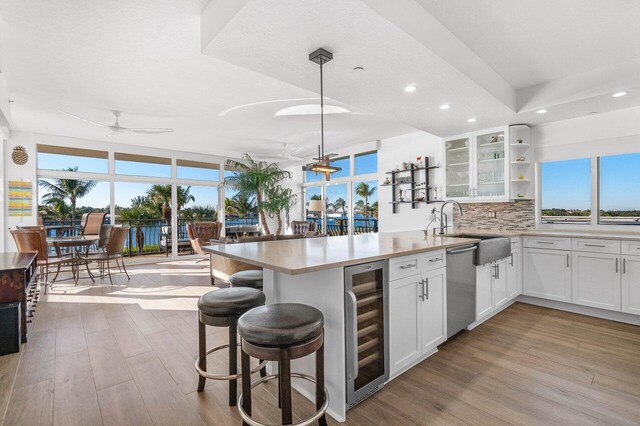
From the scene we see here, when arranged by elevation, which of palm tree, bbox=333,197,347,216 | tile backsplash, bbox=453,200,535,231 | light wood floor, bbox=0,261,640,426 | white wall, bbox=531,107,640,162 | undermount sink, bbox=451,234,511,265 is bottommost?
light wood floor, bbox=0,261,640,426

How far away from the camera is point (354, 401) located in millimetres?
1833

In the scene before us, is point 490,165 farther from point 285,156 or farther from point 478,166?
point 285,156

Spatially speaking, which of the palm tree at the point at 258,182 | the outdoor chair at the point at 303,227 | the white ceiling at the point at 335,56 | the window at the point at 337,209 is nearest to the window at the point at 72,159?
the white ceiling at the point at 335,56

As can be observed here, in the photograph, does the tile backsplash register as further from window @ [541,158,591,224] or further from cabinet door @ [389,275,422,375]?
cabinet door @ [389,275,422,375]

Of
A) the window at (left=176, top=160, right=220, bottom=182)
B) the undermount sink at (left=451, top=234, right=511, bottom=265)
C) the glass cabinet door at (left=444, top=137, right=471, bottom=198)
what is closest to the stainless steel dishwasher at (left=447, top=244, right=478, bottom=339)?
the undermount sink at (left=451, top=234, right=511, bottom=265)

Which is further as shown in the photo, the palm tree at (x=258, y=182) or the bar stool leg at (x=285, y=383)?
the palm tree at (x=258, y=182)

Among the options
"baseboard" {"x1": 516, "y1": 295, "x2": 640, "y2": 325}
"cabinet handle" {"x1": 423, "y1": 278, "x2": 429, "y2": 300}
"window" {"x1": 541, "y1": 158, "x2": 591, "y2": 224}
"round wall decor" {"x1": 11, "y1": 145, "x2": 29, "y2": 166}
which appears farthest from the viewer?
"round wall decor" {"x1": 11, "y1": 145, "x2": 29, "y2": 166}

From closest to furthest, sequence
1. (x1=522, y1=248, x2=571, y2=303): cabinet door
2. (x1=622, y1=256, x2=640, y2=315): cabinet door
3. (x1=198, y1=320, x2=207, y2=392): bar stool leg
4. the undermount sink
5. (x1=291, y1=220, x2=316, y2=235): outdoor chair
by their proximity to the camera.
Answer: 1. (x1=198, y1=320, x2=207, y2=392): bar stool leg
2. the undermount sink
3. (x1=622, y1=256, x2=640, y2=315): cabinet door
4. (x1=522, y1=248, x2=571, y2=303): cabinet door
5. (x1=291, y1=220, x2=316, y2=235): outdoor chair

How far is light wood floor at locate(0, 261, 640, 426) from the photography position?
5.89 feet

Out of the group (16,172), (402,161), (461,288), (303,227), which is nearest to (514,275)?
(461,288)

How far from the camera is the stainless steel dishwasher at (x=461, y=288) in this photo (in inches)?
104

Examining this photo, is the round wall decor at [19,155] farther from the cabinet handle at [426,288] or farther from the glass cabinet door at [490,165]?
the glass cabinet door at [490,165]

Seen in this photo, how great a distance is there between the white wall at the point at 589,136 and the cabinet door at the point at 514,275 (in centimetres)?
157

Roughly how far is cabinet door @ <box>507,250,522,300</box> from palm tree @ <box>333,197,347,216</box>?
4405 mm
